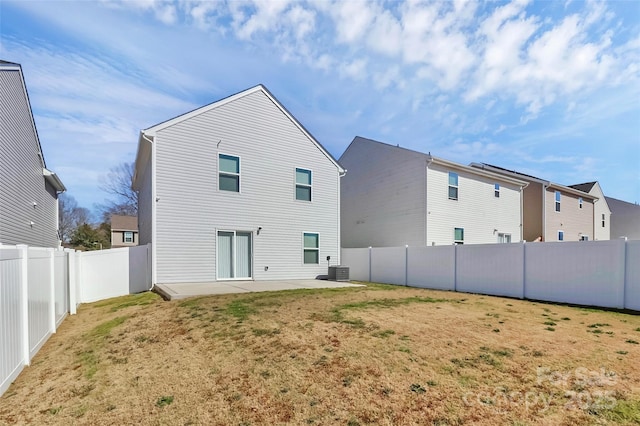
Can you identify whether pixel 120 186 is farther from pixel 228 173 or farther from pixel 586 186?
pixel 586 186

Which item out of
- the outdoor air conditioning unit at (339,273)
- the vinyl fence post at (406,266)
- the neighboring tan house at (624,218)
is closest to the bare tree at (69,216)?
the outdoor air conditioning unit at (339,273)

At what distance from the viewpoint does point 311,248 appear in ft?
47.1

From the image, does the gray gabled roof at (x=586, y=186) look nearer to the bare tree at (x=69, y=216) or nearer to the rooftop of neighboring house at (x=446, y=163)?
the rooftop of neighboring house at (x=446, y=163)

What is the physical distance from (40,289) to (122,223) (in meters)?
36.9

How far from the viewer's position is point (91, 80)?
39.7 ft

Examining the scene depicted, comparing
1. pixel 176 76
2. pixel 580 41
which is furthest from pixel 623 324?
pixel 176 76

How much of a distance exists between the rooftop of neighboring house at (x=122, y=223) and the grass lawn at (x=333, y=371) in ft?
118

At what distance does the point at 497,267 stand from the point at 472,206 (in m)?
7.77

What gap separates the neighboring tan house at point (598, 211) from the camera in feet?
83.2

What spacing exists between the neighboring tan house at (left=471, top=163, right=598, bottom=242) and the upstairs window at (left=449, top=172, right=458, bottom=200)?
4.83 meters

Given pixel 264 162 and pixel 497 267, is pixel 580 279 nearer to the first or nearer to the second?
pixel 497 267

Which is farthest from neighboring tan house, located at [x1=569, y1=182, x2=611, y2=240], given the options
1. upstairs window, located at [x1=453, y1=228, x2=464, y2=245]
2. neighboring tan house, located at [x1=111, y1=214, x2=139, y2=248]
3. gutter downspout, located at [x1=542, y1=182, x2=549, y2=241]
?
neighboring tan house, located at [x1=111, y1=214, x2=139, y2=248]

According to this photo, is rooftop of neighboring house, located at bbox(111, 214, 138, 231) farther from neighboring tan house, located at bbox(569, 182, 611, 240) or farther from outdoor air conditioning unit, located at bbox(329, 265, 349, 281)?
neighboring tan house, located at bbox(569, 182, 611, 240)

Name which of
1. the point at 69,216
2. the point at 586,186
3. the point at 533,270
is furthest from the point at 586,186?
the point at 69,216
